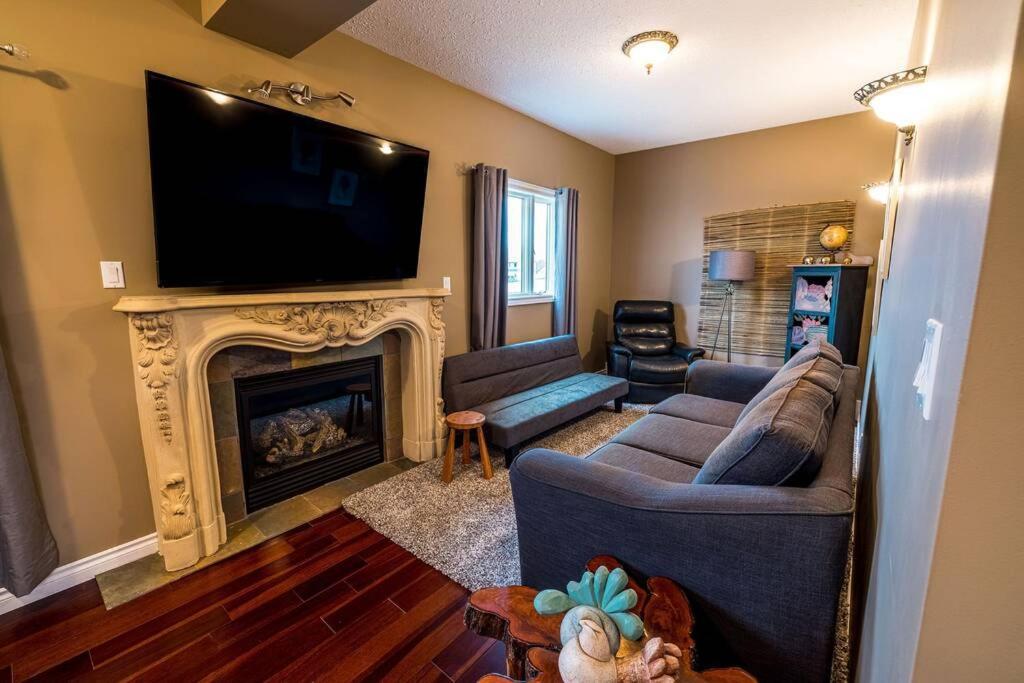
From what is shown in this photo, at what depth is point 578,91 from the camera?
11.1 ft

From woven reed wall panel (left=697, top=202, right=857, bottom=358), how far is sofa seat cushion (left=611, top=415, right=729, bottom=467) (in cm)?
242

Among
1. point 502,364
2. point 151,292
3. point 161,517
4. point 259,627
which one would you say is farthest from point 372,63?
point 259,627

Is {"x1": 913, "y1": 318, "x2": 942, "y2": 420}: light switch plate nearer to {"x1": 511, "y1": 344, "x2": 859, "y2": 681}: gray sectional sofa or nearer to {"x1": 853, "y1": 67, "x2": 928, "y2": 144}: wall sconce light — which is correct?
{"x1": 511, "y1": 344, "x2": 859, "y2": 681}: gray sectional sofa

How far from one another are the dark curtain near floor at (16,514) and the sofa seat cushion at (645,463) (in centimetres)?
229

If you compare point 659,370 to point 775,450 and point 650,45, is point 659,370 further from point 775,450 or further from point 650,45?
point 775,450

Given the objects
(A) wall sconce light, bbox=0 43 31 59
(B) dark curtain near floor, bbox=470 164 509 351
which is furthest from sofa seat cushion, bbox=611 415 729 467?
(A) wall sconce light, bbox=0 43 31 59

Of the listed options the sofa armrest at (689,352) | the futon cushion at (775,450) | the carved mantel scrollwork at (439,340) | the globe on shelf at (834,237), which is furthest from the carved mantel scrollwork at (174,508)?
the globe on shelf at (834,237)

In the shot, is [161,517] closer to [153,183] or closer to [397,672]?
[397,672]

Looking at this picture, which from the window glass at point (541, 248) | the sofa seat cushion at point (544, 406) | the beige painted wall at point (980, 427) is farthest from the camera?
the window glass at point (541, 248)

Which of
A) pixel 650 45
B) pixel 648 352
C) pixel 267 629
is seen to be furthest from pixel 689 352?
pixel 267 629

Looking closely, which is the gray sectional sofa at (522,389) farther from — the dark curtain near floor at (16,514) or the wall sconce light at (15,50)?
the wall sconce light at (15,50)

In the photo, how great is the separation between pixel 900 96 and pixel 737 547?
5.82 feet

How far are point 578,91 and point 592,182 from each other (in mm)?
1607

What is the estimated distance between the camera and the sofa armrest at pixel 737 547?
107 centimetres
